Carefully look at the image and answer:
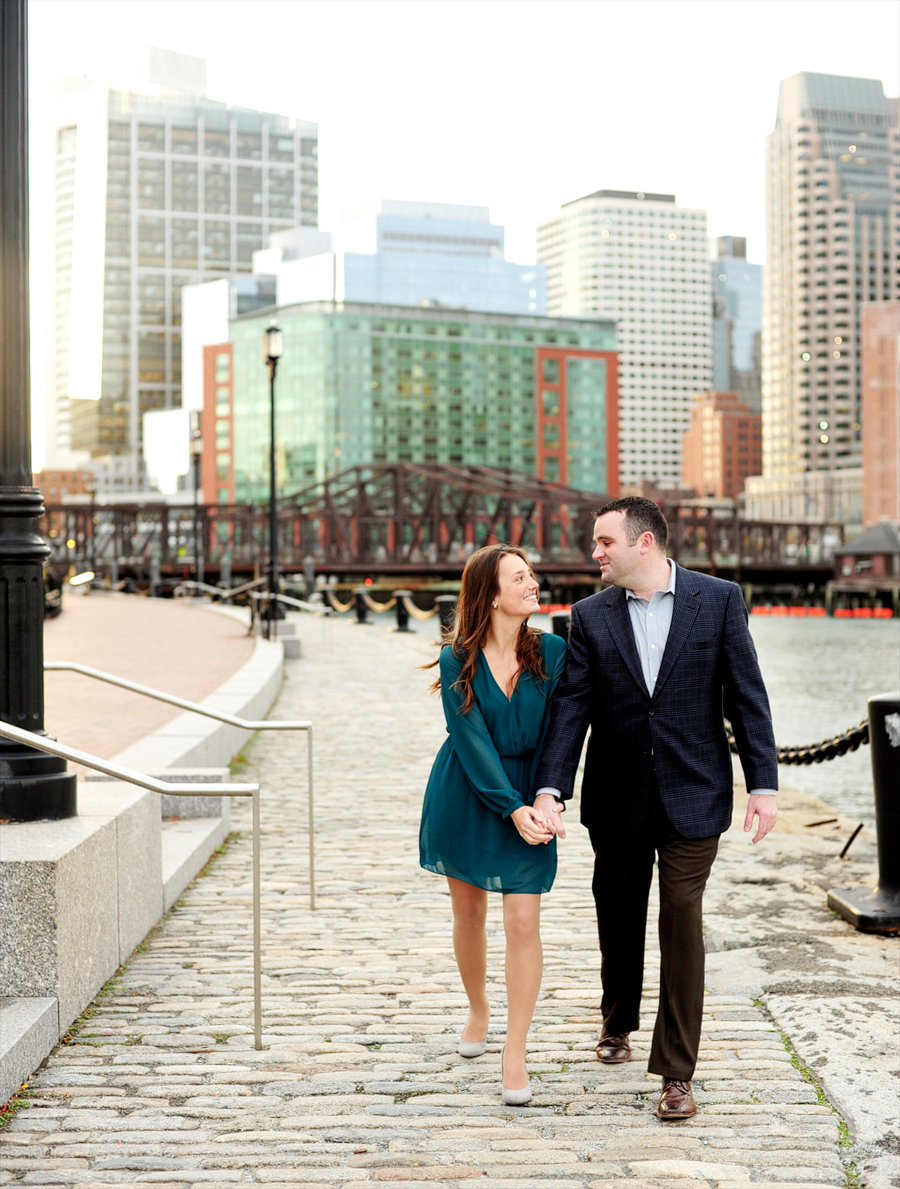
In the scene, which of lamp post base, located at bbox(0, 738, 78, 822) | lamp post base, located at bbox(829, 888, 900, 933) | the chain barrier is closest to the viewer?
lamp post base, located at bbox(0, 738, 78, 822)

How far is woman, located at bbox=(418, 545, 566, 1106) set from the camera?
453cm

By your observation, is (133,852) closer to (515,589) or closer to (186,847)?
(186,847)

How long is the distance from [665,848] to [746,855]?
4.75 meters

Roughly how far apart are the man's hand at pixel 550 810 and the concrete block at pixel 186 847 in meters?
3.29

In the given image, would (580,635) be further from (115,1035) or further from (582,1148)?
(115,1035)

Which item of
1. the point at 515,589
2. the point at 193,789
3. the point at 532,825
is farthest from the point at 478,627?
the point at 193,789

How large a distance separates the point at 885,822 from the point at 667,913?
2838 millimetres

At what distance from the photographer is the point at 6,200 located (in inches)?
220

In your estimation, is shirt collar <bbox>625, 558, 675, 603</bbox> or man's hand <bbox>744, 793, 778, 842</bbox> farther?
shirt collar <bbox>625, 558, 675, 603</bbox>

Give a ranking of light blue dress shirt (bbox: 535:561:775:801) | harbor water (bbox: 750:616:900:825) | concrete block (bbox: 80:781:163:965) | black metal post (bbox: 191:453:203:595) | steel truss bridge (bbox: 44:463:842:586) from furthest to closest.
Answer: steel truss bridge (bbox: 44:463:842:586) → black metal post (bbox: 191:453:203:595) → harbor water (bbox: 750:616:900:825) → concrete block (bbox: 80:781:163:965) → light blue dress shirt (bbox: 535:561:775:801)

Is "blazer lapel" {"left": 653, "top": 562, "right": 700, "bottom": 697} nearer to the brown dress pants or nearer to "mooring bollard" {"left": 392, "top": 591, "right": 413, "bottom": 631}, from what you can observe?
the brown dress pants

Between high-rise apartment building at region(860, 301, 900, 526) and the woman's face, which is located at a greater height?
high-rise apartment building at region(860, 301, 900, 526)

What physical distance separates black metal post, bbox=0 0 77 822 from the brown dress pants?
231cm

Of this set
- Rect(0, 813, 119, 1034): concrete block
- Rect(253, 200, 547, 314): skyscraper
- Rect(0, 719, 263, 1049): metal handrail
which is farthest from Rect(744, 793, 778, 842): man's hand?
Rect(253, 200, 547, 314): skyscraper
